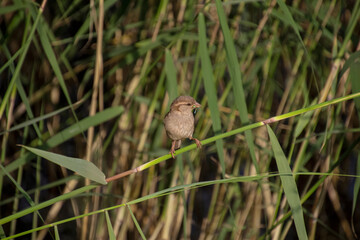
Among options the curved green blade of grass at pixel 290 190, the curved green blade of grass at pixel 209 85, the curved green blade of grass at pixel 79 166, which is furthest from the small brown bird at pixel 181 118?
the curved green blade of grass at pixel 79 166

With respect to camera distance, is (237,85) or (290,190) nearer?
(290,190)

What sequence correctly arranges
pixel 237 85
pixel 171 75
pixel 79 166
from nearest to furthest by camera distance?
pixel 79 166
pixel 237 85
pixel 171 75

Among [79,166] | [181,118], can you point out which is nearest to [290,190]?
[79,166]

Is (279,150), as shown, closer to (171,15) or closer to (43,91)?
(171,15)

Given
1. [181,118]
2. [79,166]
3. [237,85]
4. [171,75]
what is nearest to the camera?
[79,166]

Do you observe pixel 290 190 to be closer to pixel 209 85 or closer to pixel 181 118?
pixel 209 85

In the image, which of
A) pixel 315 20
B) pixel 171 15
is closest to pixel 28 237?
pixel 171 15

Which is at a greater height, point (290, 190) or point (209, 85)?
point (209, 85)

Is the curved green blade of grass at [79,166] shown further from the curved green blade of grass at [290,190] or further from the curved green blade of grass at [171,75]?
the curved green blade of grass at [171,75]

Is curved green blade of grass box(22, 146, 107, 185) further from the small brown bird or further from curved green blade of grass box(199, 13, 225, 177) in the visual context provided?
the small brown bird

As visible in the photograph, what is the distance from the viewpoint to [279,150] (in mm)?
1401

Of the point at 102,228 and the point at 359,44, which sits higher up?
the point at 359,44

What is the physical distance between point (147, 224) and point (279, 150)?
134 cm

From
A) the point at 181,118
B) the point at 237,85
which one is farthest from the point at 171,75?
the point at 237,85
